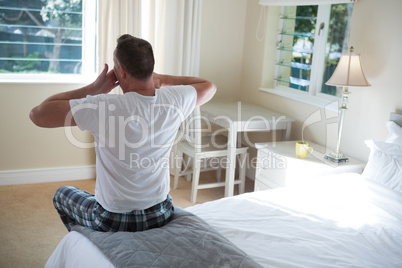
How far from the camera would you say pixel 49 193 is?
3.78 meters

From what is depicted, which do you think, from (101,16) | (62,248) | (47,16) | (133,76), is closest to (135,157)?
(133,76)

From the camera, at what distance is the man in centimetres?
168

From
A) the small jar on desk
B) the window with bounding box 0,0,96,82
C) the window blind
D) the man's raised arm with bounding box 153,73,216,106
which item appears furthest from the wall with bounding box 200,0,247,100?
the man's raised arm with bounding box 153,73,216,106

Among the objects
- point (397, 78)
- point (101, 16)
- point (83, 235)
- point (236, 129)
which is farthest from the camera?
point (101, 16)

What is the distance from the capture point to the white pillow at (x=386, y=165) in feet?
8.42

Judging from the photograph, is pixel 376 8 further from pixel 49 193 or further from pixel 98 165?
pixel 49 193

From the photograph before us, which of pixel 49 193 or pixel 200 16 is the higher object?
pixel 200 16

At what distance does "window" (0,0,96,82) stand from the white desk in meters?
1.22

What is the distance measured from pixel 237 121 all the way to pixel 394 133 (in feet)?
3.91

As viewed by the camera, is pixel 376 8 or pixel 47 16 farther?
pixel 47 16

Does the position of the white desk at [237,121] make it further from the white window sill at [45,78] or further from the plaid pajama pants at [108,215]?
the plaid pajama pants at [108,215]

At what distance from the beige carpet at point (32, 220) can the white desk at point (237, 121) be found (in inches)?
16.0

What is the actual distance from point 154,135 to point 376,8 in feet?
6.54

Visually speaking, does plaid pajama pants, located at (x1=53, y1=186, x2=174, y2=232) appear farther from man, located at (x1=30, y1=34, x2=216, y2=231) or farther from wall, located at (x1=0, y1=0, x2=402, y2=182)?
wall, located at (x1=0, y1=0, x2=402, y2=182)
